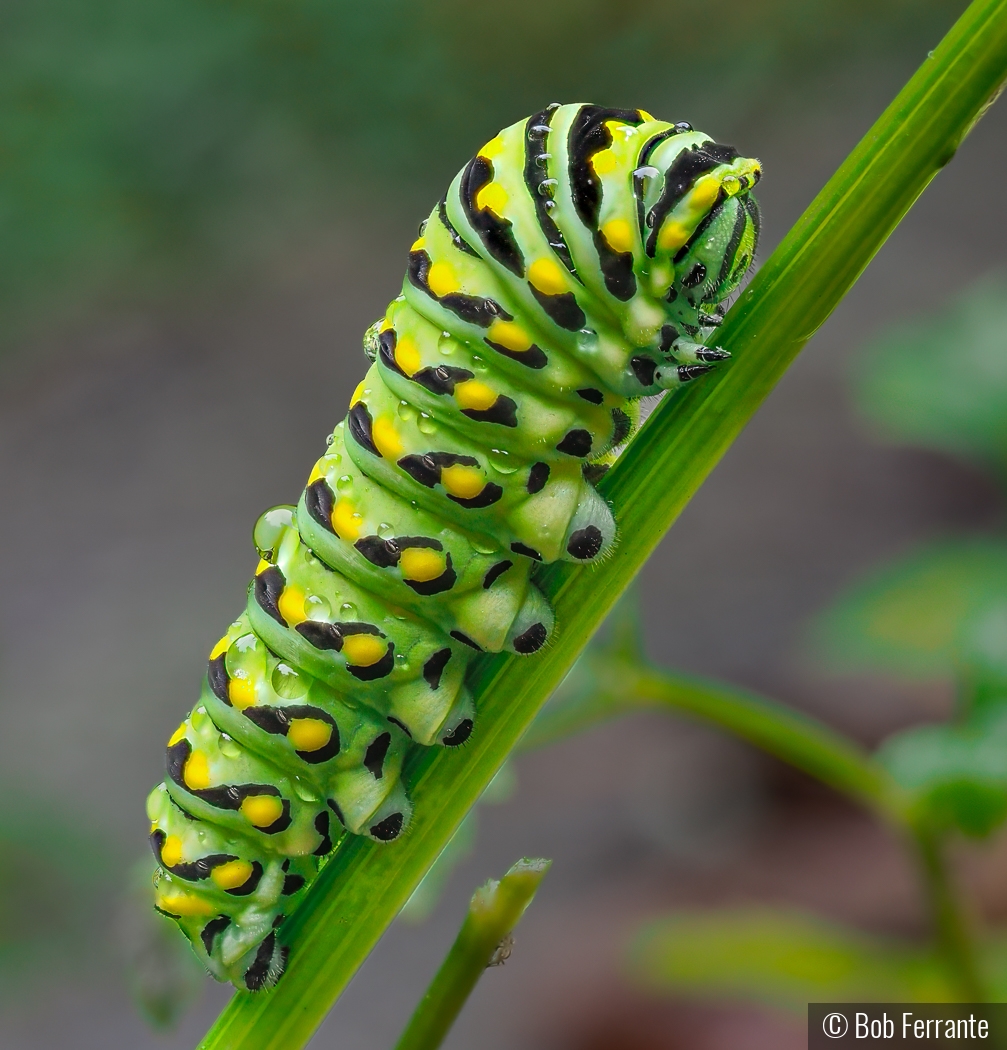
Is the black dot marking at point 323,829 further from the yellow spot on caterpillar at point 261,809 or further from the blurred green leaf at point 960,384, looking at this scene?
the blurred green leaf at point 960,384

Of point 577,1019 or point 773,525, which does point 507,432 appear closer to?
point 577,1019

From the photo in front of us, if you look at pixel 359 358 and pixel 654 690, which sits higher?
pixel 359 358

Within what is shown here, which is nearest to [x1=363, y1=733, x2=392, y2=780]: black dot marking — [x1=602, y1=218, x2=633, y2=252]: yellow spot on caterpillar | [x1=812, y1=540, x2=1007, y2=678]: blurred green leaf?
[x1=602, y1=218, x2=633, y2=252]: yellow spot on caterpillar

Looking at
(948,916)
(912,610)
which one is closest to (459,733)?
(948,916)

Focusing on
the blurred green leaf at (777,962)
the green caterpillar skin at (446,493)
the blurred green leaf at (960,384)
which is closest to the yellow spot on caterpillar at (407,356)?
the green caterpillar skin at (446,493)

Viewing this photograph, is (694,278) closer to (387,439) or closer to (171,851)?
(387,439)

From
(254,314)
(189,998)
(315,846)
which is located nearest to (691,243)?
(315,846)

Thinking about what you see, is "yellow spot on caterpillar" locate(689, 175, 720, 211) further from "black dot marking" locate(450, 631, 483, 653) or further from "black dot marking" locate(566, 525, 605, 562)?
"black dot marking" locate(450, 631, 483, 653)
